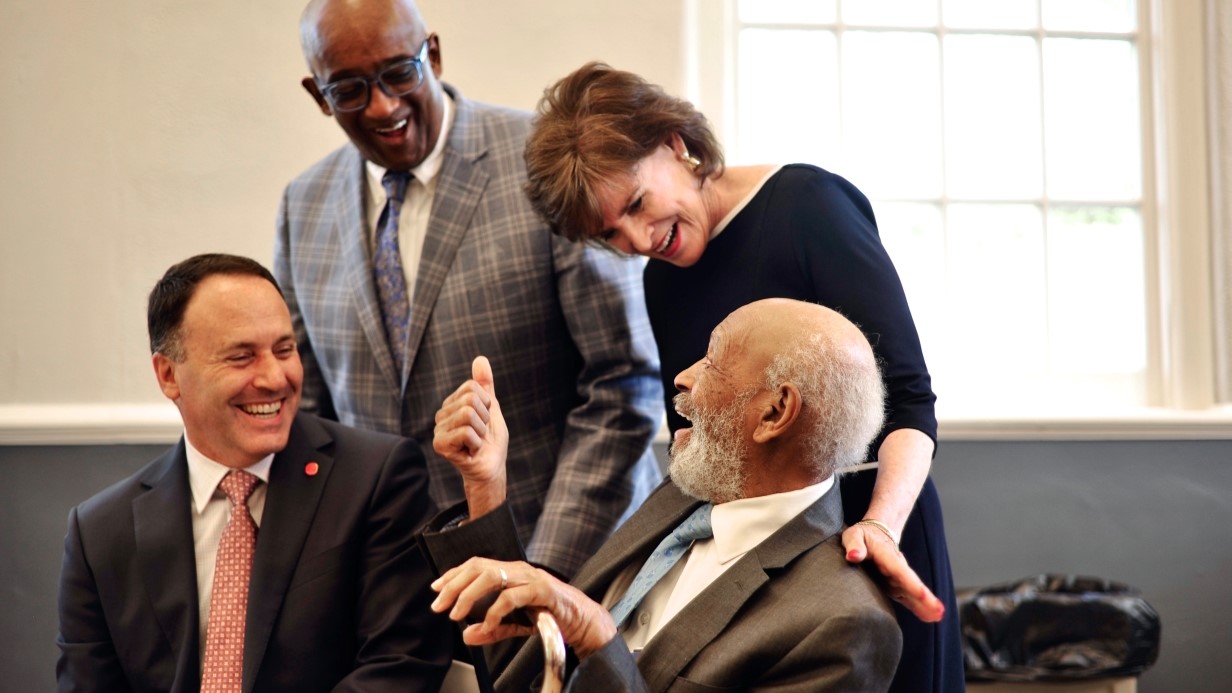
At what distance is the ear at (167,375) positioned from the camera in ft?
7.63

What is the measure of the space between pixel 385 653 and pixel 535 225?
962mm

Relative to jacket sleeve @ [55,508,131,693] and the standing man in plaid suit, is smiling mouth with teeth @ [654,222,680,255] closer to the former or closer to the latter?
the standing man in plaid suit

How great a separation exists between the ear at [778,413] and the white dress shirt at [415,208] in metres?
1.05

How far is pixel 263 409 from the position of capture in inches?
91.0

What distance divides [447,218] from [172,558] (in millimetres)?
899

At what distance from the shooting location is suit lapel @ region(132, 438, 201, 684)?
2.20 meters

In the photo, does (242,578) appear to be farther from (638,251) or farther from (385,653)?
(638,251)

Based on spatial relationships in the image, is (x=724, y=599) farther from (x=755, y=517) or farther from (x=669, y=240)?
(x=669, y=240)

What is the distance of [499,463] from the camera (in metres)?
2.02

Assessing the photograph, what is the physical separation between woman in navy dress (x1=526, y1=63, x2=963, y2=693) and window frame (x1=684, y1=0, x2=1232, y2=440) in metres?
1.89

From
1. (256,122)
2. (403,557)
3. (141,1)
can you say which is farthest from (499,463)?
(141,1)

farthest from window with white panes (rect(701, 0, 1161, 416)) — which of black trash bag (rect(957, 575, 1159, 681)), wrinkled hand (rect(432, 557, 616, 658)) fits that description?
wrinkled hand (rect(432, 557, 616, 658))

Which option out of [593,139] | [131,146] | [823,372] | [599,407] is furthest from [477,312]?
[131,146]

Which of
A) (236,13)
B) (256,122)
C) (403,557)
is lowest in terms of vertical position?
(403,557)
